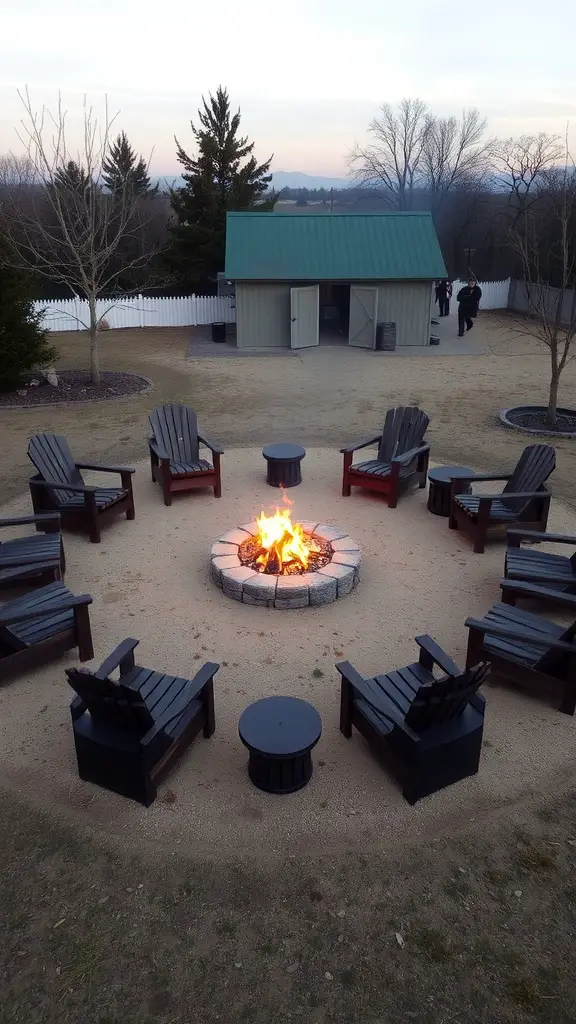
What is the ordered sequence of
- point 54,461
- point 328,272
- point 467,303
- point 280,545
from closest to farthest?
point 280,545 < point 54,461 < point 328,272 < point 467,303

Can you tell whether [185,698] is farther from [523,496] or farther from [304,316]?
[304,316]

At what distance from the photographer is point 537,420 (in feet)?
38.4

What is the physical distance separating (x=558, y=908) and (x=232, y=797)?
180 centimetres

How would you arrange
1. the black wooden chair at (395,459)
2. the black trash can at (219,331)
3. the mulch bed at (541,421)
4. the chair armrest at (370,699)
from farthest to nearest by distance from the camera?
the black trash can at (219,331)
the mulch bed at (541,421)
the black wooden chair at (395,459)
the chair armrest at (370,699)

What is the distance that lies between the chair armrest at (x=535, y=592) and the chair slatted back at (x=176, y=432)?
4399 mm

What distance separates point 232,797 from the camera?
13.3ft

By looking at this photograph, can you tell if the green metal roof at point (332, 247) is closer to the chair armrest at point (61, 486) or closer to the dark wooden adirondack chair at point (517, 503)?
the dark wooden adirondack chair at point (517, 503)

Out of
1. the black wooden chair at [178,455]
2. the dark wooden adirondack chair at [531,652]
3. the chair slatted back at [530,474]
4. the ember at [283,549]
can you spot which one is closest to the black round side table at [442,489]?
the chair slatted back at [530,474]

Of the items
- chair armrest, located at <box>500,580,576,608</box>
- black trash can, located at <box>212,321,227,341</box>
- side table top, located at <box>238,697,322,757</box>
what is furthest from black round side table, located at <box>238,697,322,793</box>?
black trash can, located at <box>212,321,227,341</box>

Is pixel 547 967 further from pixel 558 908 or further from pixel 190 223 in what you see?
pixel 190 223

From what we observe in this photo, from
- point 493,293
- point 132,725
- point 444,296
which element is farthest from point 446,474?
point 493,293

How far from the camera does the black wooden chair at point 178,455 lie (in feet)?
26.2

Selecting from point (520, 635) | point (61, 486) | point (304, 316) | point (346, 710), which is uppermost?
point (304, 316)

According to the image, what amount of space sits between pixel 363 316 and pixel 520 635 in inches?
587
